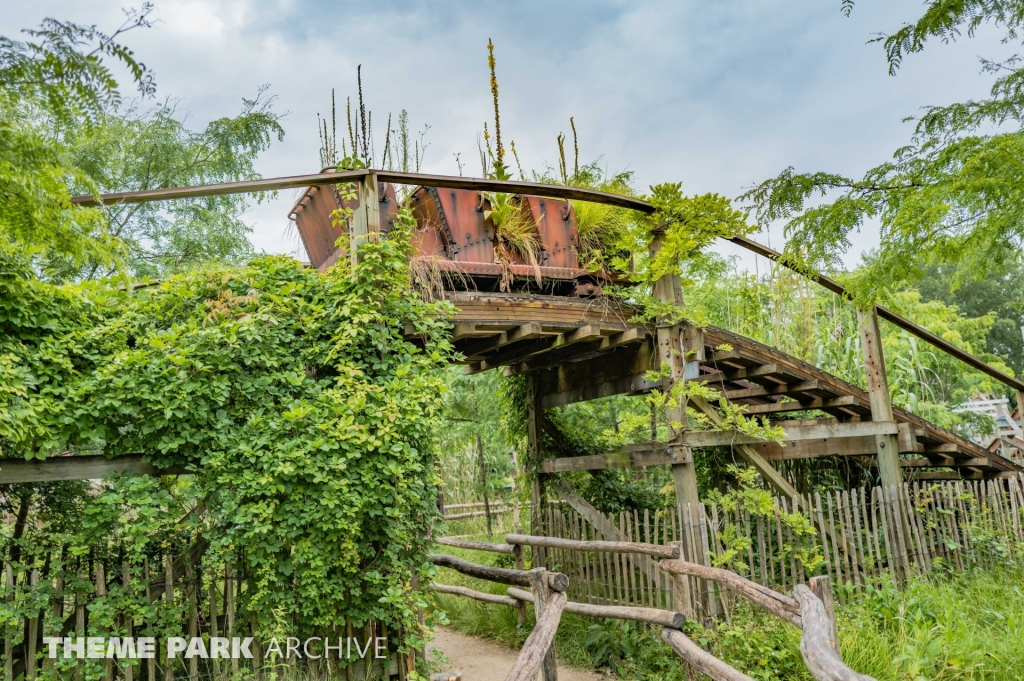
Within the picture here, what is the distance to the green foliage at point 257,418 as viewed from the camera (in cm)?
439

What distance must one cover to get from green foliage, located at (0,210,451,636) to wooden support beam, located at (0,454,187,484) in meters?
0.10

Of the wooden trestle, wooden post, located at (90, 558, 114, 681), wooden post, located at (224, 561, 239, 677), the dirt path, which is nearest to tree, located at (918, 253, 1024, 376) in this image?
the wooden trestle

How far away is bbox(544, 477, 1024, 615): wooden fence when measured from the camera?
21.6 ft

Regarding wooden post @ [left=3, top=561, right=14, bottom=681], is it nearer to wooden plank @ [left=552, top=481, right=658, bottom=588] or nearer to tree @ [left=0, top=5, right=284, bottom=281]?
tree @ [left=0, top=5, right=284, bottom=281]

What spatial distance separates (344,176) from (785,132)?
6574mm

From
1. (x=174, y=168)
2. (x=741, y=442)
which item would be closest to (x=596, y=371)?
(x=741, y=442)

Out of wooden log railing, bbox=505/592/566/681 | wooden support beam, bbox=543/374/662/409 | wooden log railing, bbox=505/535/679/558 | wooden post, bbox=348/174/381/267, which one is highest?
wooden post, bbox=348/174/381/267

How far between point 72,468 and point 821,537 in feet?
21.2

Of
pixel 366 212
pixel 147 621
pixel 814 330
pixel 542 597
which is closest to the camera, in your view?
pixel 147 621

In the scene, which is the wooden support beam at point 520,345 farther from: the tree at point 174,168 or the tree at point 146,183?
the tree at point 174,168

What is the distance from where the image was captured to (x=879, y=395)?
777cm

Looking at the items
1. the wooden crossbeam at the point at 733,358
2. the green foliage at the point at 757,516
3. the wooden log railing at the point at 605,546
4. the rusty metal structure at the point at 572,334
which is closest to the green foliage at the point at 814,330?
the rusty metal structure at the point at 572,334

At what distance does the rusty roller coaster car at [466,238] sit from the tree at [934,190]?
1784mm

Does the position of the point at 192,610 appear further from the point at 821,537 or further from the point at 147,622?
the point at 821,537
